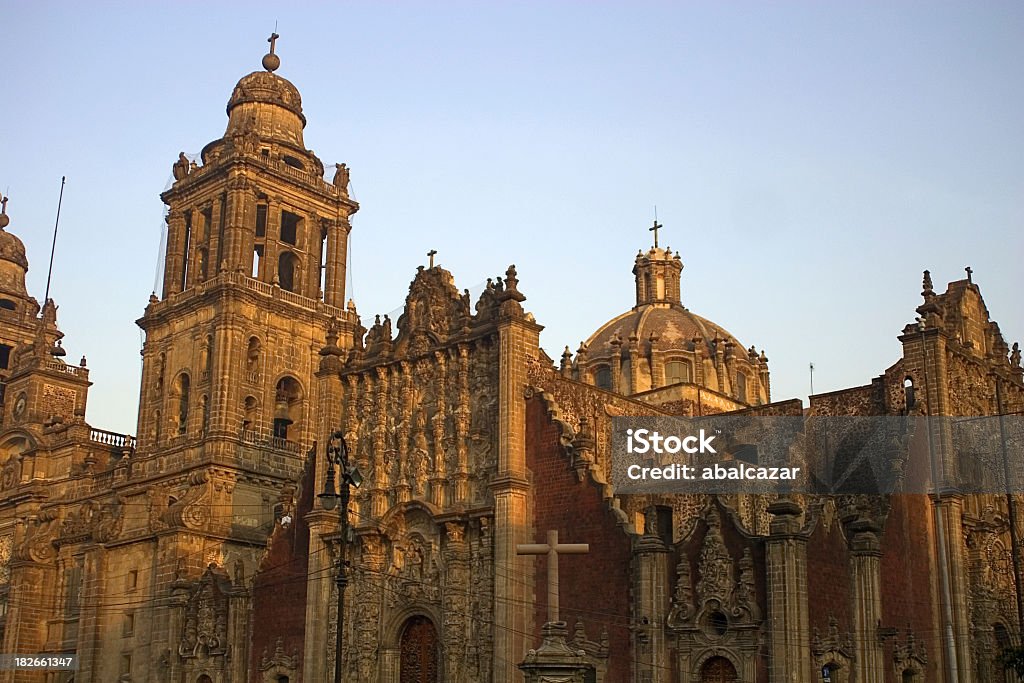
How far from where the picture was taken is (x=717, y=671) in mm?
32031

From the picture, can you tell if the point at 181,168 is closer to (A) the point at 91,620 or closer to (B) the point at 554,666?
(A) the point at 91,620

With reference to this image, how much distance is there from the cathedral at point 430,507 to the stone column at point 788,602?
0.06 meters

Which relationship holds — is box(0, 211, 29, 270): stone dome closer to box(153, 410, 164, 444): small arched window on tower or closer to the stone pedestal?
box(153, 410, 164, 444): small arched window on tower

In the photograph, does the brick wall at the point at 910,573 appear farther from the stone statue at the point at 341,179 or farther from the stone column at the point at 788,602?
the stone statue at the point at 341,179

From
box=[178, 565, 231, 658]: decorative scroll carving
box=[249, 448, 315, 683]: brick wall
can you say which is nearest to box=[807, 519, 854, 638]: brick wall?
box=[249, 448, 315, 683]: brick wall

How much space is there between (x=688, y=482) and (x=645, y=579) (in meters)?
6.48

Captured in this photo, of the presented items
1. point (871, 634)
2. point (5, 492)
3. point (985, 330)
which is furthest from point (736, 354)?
point (5, 492)

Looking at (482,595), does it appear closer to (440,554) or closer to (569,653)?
(440,554)

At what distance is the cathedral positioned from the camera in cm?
3275

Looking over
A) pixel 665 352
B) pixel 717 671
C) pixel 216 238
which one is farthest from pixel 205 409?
pixel 717 671

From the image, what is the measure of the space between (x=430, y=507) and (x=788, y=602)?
12.0 metres

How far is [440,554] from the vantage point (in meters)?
38.6

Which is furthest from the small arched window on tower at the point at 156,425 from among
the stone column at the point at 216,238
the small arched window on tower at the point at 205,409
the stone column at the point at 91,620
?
the stone column at the point at 216,238

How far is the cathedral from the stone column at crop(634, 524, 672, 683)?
69mm
